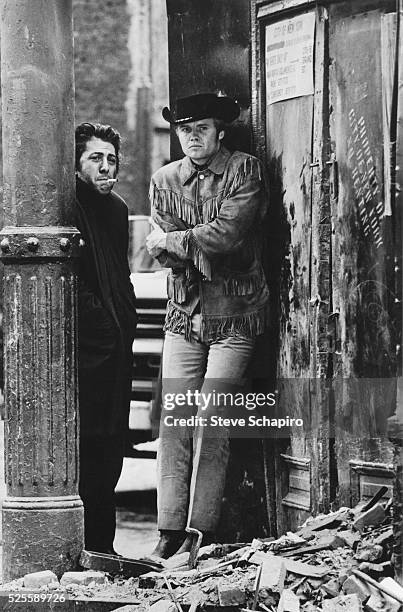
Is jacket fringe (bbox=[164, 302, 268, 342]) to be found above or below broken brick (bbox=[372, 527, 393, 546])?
above

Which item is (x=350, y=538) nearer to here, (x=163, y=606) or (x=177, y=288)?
(x=163, y=606)

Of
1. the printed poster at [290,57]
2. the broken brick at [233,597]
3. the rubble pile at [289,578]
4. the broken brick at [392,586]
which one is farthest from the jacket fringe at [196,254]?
the broken brick at [392,586]

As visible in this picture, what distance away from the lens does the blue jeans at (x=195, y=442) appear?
20.6ft

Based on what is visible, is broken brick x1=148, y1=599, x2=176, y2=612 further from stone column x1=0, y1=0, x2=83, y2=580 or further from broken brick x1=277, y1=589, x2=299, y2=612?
stone column x1=0, y1=0, x2=83, y2=580

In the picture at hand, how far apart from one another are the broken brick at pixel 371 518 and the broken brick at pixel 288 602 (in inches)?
19.7

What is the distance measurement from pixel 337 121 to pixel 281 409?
128 cm

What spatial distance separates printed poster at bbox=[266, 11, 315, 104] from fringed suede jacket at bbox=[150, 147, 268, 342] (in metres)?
0.35

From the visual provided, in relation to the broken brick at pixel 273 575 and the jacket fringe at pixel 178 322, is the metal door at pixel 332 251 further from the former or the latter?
the broken brick at pixel 273 575

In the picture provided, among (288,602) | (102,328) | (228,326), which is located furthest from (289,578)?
(102,328)

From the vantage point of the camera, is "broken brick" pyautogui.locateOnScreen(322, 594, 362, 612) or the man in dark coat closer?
"broken brick" pyautogui.locateOnScreen(322, 594, 362, 612)

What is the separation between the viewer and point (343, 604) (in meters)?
5.18

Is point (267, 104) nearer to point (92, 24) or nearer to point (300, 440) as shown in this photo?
point (92, 24)

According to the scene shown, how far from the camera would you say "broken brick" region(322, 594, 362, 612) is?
16.9 ft

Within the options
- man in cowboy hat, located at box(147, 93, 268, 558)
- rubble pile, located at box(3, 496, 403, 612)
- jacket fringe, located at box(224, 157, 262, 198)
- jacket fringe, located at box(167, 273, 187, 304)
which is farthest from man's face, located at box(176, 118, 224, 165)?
rubble pile, located at box(3, 496, 403, 612)
